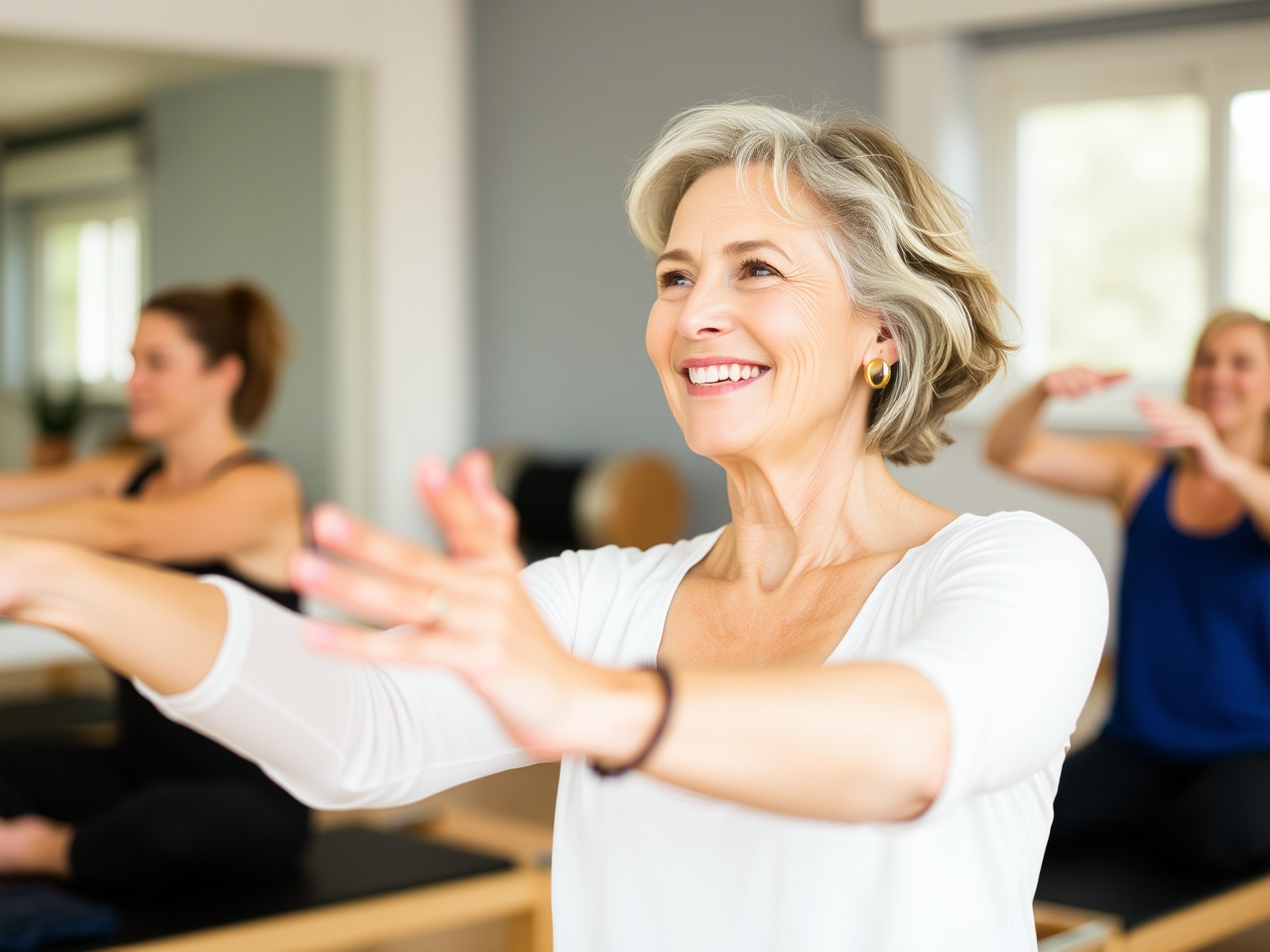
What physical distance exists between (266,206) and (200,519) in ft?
10.6

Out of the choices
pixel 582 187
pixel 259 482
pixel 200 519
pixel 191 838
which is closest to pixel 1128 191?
pixel 582 187

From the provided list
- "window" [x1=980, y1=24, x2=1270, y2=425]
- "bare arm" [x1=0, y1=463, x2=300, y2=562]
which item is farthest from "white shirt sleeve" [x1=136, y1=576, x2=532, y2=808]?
"window" [x1=980, y1=24, x2=1270, y2=425]

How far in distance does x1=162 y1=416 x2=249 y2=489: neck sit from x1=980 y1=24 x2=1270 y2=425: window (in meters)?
2.20

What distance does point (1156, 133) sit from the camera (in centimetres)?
436

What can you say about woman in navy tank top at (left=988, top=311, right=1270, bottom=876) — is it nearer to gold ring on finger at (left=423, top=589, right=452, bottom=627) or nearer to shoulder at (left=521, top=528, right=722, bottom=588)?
shoulder at (left=521, top=528, right=722, bottom=588)

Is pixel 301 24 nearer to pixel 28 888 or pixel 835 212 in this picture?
pixel 28 888

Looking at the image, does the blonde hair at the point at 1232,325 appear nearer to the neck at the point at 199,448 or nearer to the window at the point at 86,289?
the neck at the point at 199,448

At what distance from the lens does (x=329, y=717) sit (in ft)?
3.57

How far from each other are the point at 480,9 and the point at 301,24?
2.75 ft

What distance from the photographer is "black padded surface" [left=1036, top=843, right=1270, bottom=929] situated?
7.66 ft

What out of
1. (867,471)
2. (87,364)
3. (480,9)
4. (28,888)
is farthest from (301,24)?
(867,471)

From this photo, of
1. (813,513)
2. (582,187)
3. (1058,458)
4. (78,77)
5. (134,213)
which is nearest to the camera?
(813,513)

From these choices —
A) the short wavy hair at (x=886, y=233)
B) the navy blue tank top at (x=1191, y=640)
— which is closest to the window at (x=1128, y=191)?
the navy blue tank top at (x=1191, y=640)

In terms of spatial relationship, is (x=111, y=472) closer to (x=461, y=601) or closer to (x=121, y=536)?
(x=121, y=536)
